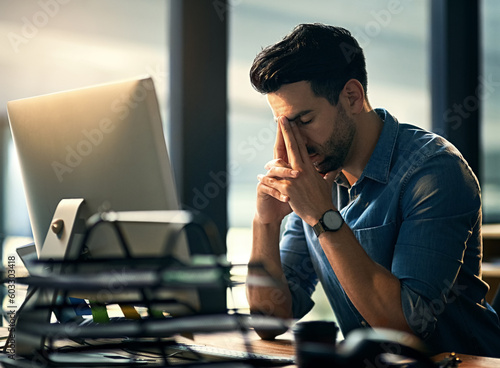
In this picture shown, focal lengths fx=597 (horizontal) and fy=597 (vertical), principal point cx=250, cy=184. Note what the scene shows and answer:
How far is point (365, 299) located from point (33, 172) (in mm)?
781

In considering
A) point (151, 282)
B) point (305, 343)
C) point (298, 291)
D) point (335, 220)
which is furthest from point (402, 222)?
point (151, 282)

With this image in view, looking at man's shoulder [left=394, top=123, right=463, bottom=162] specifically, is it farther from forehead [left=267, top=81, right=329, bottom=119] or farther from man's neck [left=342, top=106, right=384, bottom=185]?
forehead [left=267, top=81, right=329, bottom=119]

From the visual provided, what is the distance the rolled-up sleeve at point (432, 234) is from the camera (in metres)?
1.31

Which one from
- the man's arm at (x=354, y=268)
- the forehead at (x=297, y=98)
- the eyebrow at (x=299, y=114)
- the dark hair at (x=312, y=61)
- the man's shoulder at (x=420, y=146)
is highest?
the dark hair at (x=312, y=61)

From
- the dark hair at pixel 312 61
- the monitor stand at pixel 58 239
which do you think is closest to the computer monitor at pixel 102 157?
the monitor stand at pixel 58 239

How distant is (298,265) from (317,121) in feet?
1.50

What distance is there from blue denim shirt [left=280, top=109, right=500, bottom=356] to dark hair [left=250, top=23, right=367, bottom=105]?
6.9 inches

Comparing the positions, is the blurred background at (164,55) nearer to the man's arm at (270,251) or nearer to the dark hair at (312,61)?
the dark hair at (312,61)

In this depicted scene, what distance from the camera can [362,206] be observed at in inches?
60.9

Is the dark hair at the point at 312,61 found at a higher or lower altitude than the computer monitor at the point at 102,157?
higher

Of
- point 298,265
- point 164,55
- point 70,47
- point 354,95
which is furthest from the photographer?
point 164,55

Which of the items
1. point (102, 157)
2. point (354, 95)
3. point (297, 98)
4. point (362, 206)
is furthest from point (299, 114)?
point (102, 157)

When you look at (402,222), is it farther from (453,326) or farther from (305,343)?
(305,343)

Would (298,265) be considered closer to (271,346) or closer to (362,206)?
(362,206)
